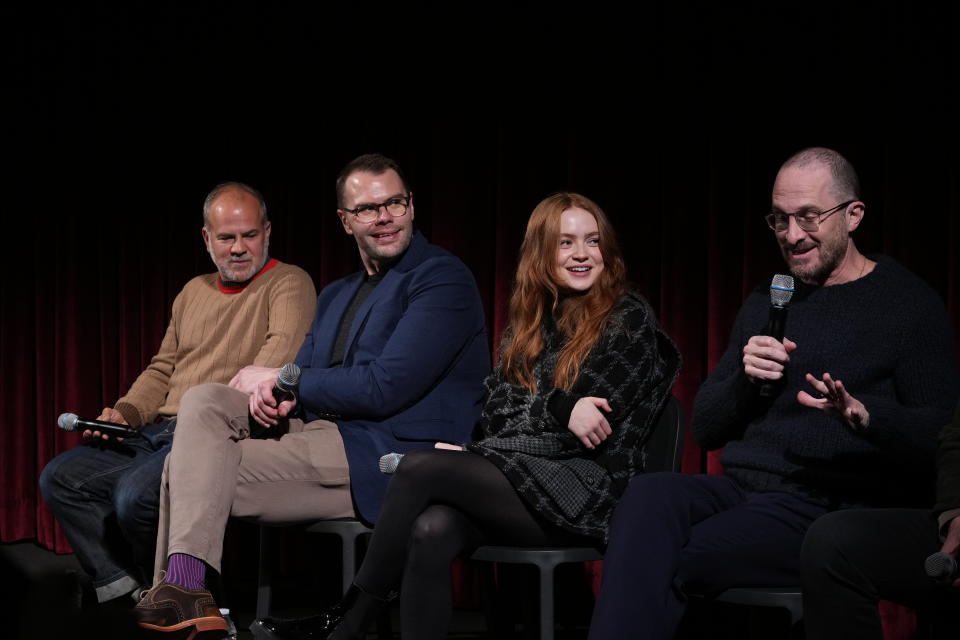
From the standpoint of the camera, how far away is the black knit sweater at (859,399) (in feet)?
6.29

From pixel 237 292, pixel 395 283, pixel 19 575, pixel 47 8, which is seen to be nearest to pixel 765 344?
pixel 395 283

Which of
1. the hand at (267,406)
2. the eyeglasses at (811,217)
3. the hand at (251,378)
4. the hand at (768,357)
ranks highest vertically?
the eyeglasses at (811,217)

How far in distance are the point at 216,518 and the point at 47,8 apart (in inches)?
116

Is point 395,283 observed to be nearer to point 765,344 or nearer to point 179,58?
point 765,344

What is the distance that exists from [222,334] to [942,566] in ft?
7.32

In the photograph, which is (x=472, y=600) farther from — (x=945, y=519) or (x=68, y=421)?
(x=945, y=519)

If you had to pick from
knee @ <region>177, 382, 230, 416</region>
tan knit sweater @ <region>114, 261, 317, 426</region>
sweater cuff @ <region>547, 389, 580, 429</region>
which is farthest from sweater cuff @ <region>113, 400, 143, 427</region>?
sweater cuff @ <region>547, 389, 580, 429</region>

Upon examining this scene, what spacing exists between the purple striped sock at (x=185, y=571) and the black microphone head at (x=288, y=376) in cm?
47

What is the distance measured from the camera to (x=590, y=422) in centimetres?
215

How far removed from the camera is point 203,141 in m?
4.14

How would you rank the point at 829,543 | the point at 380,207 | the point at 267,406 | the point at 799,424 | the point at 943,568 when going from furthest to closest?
1. the point at 380,207
2. the point at 267,406
3. the point at 799,424
4. the point at 829,543
5. the point at 943,568

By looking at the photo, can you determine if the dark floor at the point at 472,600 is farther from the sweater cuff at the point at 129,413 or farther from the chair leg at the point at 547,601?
the sweater cuff at the point at 129,413

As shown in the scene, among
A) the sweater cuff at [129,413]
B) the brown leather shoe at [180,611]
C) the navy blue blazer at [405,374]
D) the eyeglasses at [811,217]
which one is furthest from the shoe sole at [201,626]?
the eyeglasses at [811,217]

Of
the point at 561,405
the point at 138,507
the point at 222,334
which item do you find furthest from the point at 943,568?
the point at 222,334
